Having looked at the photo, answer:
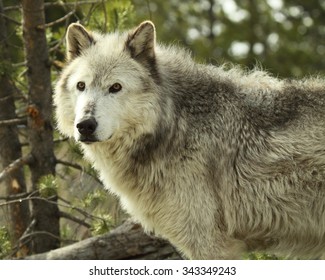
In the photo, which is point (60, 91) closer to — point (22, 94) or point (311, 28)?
point (22, 94)

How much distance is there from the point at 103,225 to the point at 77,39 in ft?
7.29

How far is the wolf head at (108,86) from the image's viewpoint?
6.33m

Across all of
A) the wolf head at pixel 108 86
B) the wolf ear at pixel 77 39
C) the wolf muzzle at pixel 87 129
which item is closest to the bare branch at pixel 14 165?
the wolf head at pixel 108 86

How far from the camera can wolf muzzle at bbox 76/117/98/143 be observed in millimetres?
6227

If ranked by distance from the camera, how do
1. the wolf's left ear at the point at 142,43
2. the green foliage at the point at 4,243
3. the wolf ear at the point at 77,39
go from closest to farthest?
the wolf's left ear at the point at 142,43
the wolf ear at the point at 77,39
the green foliage at the point at 4,243

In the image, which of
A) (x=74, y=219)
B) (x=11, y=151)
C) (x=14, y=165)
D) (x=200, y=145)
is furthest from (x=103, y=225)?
(x=200, y=145)

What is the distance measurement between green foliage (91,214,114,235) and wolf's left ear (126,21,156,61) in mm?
2162

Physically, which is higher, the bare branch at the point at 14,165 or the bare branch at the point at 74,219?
the bare branch at the point at 14,165

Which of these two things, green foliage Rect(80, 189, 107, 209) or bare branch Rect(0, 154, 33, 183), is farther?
bare branch Rect(0, 154, 33, 183)

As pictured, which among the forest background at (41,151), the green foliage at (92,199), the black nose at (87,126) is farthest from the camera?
the forest background at (41,151)

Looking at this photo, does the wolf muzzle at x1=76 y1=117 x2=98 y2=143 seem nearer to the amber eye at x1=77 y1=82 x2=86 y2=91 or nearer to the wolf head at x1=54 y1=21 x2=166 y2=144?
the wolf head at x1=54 y1=21 x2=166 y2=144

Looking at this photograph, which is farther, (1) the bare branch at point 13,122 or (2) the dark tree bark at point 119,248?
(1) the bare branch at point 13,122

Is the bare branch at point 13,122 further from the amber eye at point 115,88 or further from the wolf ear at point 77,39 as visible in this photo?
the amber eye at point 115,88

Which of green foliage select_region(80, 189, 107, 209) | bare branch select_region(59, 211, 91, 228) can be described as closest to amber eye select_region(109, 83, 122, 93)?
green foliage select_region(80, 189, 107, 209)
